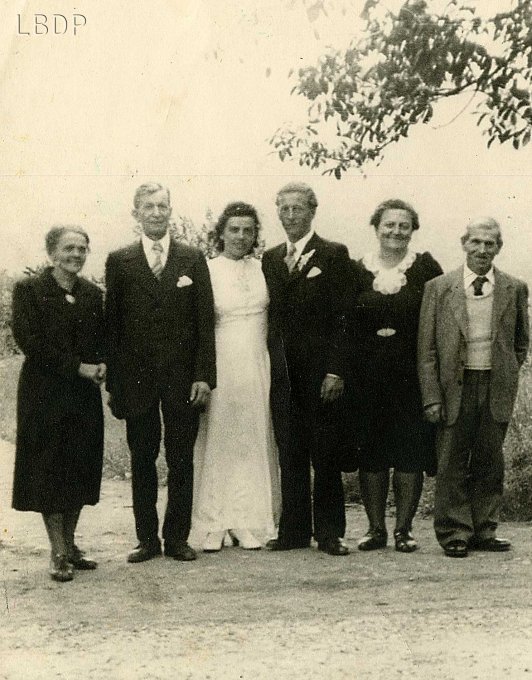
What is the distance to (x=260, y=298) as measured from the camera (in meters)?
4.89

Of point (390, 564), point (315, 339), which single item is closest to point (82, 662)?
point (390, 564)

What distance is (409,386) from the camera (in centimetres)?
495

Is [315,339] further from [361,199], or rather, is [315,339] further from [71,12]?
[71,12]

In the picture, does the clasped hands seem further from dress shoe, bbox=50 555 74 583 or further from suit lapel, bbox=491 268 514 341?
suit lapel, bbox=491 268 514 341

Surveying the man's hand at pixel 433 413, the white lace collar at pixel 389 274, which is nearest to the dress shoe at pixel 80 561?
the man's hand at pixel 433 413

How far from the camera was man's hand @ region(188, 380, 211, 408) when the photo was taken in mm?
4742

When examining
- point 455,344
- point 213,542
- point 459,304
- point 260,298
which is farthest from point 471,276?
point 213,542

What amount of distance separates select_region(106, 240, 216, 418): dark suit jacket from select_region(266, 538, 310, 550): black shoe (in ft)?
2.79

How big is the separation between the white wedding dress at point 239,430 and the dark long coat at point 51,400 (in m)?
0.63

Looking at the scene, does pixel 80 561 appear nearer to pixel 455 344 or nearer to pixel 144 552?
pixel 144 552

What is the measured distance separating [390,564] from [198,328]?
1.41 meters

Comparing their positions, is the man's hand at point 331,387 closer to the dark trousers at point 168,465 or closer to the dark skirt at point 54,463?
the dark trousers at point 168,465

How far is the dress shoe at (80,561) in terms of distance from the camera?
185 inches

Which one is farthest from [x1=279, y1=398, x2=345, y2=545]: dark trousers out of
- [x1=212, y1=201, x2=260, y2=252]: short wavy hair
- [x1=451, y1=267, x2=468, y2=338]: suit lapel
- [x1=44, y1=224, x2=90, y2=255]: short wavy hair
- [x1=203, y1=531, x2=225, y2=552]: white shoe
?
[x1=44, y1=224, x2=90, y2=255]: short wavy hair
